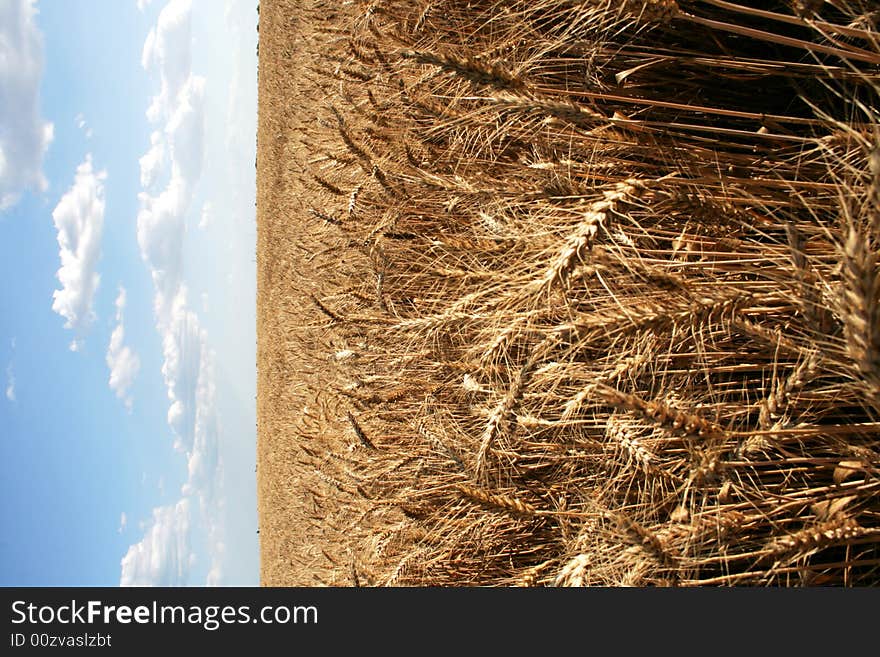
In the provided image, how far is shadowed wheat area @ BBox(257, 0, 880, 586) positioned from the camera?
1.16 m

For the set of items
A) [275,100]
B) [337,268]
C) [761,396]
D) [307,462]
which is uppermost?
[275,100]

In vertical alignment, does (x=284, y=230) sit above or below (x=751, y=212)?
above

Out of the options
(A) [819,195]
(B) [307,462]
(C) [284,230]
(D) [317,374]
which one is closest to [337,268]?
(D) [317,374]

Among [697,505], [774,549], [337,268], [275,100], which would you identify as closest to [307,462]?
[337,268]

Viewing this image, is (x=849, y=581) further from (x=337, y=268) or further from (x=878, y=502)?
(x=337, y=268)

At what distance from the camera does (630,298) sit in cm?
132

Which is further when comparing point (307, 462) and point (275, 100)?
point (275, 100)

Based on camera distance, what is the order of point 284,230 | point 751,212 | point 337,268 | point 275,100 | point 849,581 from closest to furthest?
point 849,581 → point 751,212 → point 337,268 → point 284,230 → point 275,100

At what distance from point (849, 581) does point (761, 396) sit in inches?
18.6

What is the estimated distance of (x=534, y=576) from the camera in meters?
1.92

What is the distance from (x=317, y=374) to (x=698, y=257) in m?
3.58

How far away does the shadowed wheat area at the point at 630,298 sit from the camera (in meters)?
1.16

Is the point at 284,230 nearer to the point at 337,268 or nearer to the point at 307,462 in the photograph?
the point at 337,268

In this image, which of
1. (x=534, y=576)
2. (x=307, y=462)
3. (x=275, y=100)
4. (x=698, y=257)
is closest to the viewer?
(x=698, y=257)
